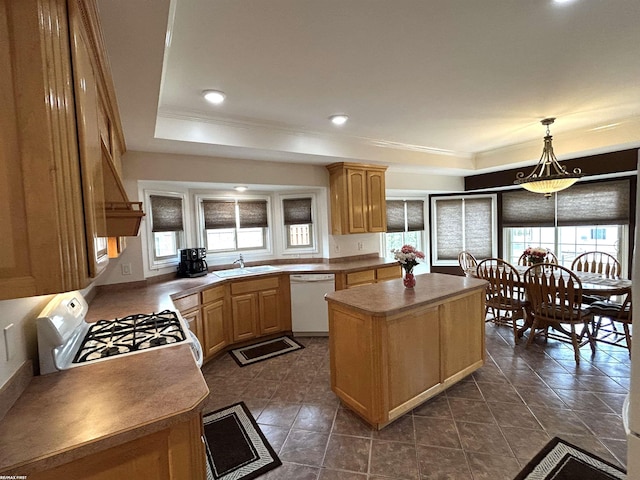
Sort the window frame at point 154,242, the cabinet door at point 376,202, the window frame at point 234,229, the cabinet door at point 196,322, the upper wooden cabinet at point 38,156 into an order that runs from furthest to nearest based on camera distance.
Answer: the cabinet door at point 376,202, the window frame at point 234,229, the window frame at point 154,242, the cabinet door at point 196,322, the upper wooden cabinet at point 38,156

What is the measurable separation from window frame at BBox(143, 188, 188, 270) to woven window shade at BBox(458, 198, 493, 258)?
5.08 m

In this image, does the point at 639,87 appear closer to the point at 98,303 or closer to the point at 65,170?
the point at 65,170

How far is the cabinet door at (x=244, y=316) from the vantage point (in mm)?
3453

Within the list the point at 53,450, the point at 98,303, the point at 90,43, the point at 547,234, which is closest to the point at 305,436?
the point at 53,450

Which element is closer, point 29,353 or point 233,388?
point 29,353

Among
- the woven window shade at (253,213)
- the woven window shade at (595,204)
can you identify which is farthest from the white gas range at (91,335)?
the woven window shade at (595,204)

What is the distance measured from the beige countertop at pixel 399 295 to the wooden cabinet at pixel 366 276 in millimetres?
1067

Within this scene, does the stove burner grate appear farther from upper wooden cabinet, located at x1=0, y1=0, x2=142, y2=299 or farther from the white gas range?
upper wooden cabinet, located at x1=0, y1=0, x2=142, y2=299

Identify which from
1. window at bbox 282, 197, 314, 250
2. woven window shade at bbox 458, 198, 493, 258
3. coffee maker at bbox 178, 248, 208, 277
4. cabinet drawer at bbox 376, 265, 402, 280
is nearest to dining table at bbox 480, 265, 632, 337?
cabinet drawer at bbox 376, 265, 402, 280

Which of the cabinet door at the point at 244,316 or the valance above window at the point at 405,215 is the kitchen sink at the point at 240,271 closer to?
the cabinet door at the point at 244,316

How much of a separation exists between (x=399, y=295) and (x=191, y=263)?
2478mm

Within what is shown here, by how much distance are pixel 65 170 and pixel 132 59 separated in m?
0.97

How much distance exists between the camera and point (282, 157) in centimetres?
357

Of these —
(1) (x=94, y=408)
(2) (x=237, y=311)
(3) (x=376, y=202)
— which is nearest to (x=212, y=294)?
(2) (x=237, y=311)
